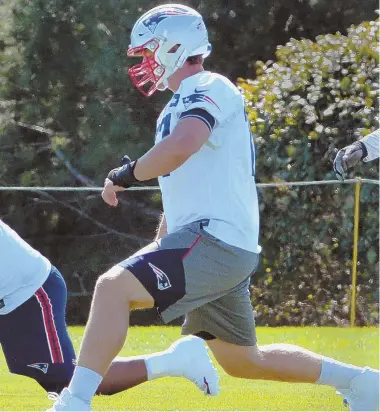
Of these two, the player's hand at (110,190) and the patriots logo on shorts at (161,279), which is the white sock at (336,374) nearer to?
the patriots logo on shorts at (161,279)

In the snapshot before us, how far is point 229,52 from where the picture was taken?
1761 cm

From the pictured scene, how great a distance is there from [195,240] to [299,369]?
2.73 feet

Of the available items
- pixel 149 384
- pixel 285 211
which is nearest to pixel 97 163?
pixel 285 211

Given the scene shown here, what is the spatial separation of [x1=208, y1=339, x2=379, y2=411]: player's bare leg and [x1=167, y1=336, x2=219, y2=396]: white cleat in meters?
0.39

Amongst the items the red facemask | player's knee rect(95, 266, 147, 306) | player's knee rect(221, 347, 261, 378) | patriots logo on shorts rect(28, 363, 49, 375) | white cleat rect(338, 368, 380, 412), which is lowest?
white cleat rect(338, 368, 380, 412)

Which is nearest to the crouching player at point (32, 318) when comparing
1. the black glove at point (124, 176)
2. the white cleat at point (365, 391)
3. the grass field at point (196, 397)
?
the black glove at point (124, 176)

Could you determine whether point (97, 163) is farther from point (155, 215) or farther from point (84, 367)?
point (84, 367)

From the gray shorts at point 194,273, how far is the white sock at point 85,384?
38 cm

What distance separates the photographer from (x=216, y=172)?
5117 mm

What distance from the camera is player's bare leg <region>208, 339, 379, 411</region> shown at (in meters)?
5.41

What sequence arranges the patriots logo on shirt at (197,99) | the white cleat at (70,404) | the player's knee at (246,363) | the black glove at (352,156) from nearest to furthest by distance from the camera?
the white cleat at (70,404), the patriots logo on shirt at (197,99), the player's knee at (246,363), the black glove at (352,156)

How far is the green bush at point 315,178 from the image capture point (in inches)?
478

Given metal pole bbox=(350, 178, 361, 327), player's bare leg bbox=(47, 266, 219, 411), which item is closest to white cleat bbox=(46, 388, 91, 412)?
player's bare leg bbox=(47, 266, 219, 411)

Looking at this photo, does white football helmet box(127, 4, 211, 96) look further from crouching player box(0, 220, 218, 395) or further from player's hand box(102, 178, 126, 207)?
crouching player box(0, 220, 218, 395)
